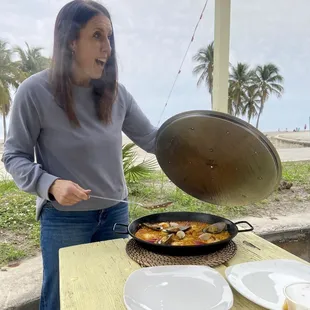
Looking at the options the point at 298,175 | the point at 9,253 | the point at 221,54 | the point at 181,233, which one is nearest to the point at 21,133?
the point at 181,233

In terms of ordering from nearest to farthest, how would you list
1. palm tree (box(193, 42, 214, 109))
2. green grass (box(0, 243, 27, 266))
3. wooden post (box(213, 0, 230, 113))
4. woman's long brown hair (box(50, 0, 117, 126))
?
woman's long brown hair (box(50, 0, 117, 126))
green grass (box(0, 243, 27, 266))
wooden post (box(213, 0, 230, 113))
palm tree (box(193, 42, 214, 109))

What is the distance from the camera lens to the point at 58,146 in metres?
1.15

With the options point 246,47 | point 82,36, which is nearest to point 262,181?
point 82,36

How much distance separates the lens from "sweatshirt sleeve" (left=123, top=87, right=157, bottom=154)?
55.4 inches

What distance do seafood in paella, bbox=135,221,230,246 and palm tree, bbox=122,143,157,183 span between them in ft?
5.03

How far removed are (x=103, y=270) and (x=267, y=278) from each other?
444mm

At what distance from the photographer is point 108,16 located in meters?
1.26

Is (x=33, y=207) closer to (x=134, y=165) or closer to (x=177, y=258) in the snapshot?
(x=134, y=165)

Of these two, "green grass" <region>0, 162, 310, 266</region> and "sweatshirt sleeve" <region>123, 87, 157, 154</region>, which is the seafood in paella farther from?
"green grass" <region>0, 162, 310, 266</region>

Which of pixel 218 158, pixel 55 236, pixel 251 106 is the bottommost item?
pixel 55 236

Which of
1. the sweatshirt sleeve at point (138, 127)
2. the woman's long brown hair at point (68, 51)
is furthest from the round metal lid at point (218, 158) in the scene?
the woman's long brown hair at point (68, 51)

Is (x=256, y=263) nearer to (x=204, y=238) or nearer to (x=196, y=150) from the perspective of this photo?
(x=204, y=238)

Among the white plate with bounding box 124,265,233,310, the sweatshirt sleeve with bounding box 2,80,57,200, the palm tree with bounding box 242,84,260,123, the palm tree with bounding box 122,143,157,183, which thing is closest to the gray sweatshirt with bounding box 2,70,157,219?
the sweatshirt sleeve with bounding box 2,80,57,200

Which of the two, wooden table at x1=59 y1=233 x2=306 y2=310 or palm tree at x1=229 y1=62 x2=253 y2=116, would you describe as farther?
palm tree at x1=229 y1=62 x2=253 y2=116
